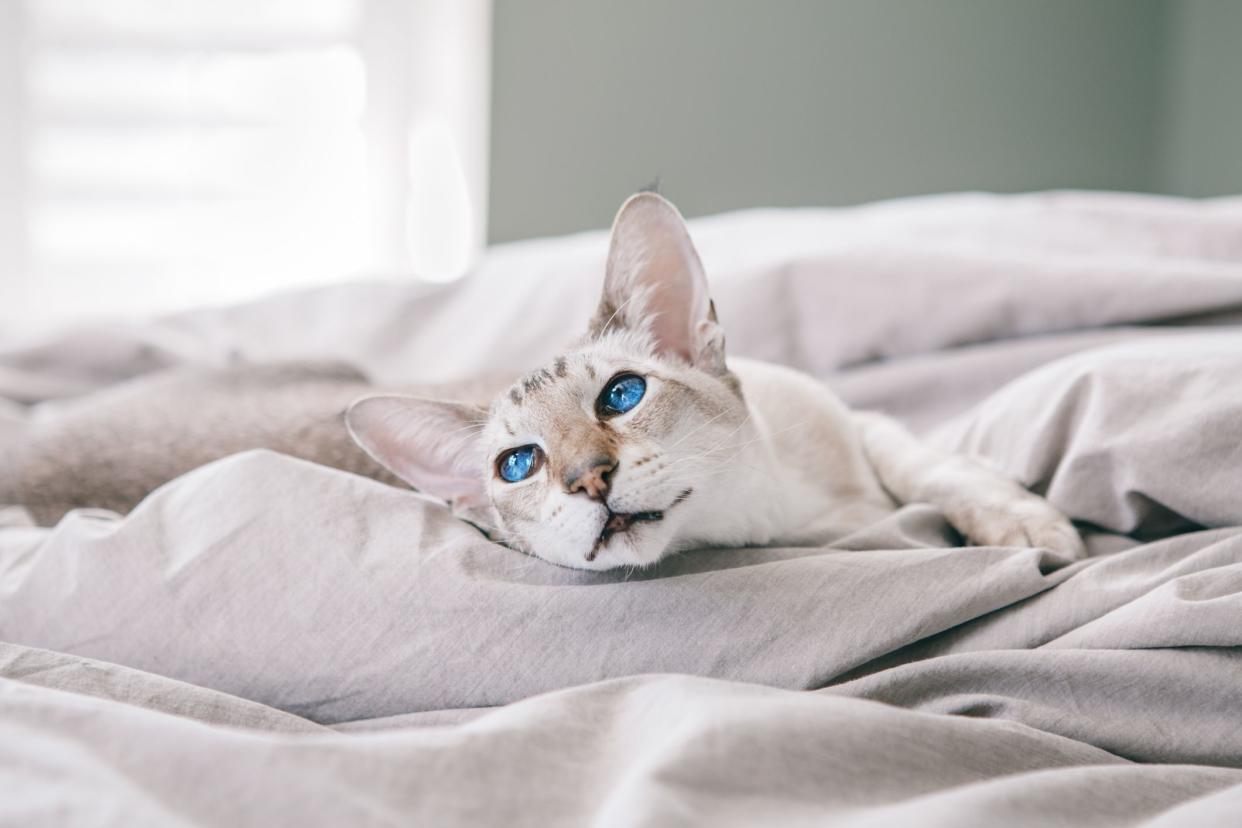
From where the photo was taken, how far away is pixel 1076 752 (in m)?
0.70

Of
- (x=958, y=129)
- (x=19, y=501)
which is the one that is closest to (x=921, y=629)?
(x=19, y=501)

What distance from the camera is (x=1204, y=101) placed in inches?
130

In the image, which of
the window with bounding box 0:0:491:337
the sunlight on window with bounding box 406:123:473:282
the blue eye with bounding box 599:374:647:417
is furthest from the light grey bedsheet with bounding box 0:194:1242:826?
the window with bounding box 0:0:491:337

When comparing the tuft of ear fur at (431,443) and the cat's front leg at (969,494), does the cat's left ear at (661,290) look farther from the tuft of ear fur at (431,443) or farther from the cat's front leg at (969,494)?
the cat's front leg at (969,494)

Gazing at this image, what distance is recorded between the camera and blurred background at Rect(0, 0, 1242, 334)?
3.57m

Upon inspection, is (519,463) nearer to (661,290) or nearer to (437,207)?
(661,290)

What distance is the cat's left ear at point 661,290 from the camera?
40.0 inches

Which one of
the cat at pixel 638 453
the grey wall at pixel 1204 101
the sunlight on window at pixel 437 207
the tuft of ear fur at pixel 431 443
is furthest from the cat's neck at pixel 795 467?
the sunlight on window at pixel 437 207

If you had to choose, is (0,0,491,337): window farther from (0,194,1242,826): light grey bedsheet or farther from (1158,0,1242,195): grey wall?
(0,194,1242,826): light grey bedsheet

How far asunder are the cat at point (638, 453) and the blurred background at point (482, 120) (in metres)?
2.38

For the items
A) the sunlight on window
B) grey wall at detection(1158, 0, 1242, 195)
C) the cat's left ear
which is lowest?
the sunlight on window

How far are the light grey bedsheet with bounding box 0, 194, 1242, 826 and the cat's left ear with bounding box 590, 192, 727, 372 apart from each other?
9.1 inches

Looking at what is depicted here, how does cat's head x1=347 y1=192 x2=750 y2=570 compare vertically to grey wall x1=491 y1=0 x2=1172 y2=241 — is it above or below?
below

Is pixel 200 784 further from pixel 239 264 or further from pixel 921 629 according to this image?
pixel 239 264
